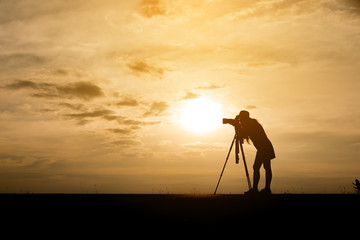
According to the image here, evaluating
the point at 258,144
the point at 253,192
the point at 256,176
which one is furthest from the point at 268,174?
the point at 258,144

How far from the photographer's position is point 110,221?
679cm

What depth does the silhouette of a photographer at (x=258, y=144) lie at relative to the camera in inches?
508

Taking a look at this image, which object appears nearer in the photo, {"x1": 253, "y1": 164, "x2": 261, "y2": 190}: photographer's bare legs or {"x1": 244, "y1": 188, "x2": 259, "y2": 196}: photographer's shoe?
{"x1": 244, "y1": 188, "x2": 259, "y2": 196}: photographer's shoe

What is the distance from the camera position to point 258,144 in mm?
13055

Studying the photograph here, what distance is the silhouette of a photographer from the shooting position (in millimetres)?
12906

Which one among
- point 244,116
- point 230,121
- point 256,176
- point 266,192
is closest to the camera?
point 266,192

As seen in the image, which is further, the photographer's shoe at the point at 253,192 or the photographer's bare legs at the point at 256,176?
the photographer's bare legs at the point at 256,176

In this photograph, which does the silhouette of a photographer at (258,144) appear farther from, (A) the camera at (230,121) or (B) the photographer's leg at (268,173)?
(A) the camera at (230,121)

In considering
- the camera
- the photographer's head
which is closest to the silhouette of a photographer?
the photographer's head

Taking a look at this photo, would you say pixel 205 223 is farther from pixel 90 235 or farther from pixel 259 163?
pixel 259 163

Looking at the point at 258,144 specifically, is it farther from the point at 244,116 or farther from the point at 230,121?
the point at 230,121

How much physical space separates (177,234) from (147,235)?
1.39ft

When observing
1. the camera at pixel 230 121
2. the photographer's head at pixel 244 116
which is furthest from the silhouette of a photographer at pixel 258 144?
the camera at pixel 230 121

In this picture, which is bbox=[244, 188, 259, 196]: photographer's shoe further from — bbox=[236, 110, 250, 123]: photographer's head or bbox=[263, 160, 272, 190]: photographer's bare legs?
bbox=[236, 110, 250, 123]: photographer's head
